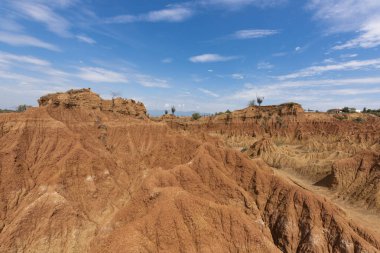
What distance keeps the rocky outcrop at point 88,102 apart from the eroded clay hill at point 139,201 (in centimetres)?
105

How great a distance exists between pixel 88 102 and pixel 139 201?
30.8 metres

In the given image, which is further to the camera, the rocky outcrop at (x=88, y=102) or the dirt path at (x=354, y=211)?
the rocky outcrop at (x=88, y=102)

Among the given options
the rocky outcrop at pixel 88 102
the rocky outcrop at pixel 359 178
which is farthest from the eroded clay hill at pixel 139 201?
the rocky outcrop at pixel 359 178

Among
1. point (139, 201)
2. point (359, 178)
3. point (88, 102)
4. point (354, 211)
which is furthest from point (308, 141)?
point (139, 201)

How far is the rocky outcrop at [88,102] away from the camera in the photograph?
44.7m

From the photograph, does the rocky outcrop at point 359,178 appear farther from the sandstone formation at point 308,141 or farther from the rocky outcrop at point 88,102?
the rocky outcrop at point 88,102

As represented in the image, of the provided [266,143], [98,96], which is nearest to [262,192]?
[98,96]

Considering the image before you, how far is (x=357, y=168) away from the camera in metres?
51.0

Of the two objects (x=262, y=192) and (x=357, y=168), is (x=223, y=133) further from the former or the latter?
(x=262, y=192)

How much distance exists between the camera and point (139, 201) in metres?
24.7

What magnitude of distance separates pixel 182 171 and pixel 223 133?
82.0m

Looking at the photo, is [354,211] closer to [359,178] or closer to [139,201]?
[359,178]

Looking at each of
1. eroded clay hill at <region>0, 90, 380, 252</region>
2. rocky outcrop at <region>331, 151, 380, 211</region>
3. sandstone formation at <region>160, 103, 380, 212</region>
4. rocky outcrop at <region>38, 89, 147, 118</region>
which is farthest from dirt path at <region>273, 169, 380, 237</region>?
rocky outcrop at <region>38, 89, 147, 118</region>

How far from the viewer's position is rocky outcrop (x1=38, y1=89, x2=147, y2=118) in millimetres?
44659
